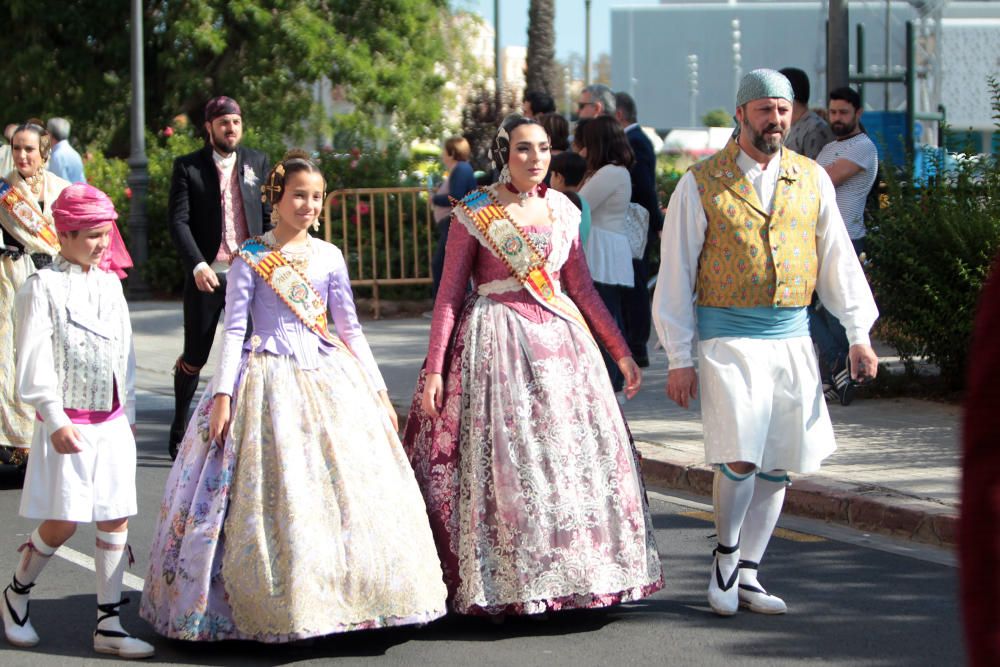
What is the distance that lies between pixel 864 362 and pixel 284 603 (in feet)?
7.25

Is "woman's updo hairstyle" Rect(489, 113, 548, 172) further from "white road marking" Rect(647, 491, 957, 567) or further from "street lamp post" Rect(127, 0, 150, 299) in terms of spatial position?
"street lamp post" Rect(127, 0, 150, 299)

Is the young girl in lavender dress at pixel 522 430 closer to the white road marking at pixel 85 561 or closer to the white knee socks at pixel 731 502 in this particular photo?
the white knee socks at pixel 731 502

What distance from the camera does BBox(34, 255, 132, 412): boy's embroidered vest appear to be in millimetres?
5062

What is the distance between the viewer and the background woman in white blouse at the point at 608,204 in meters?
8.80

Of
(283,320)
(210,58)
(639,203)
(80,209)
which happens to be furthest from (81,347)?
(210,58)

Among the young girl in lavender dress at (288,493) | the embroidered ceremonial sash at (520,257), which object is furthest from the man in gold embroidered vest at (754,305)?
the young girl in lavender dress at (288,493)

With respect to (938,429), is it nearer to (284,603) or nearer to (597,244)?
(597,244)

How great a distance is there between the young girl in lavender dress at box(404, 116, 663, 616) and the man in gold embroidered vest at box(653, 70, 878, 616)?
30 centimetres

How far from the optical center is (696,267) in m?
5.51

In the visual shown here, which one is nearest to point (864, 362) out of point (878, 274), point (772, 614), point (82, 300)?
point (772, 614)

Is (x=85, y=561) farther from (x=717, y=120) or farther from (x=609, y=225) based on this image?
(x=717, y=120)

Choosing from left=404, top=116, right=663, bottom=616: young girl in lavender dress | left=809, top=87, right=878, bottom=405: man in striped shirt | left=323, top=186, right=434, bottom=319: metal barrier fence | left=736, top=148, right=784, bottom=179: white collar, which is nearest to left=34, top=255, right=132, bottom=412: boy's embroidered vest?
left=404, top=116, right=663, bottom=616: young girl in lavender dress

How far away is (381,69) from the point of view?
24438 mm

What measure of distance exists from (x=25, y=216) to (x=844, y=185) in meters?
4.84
